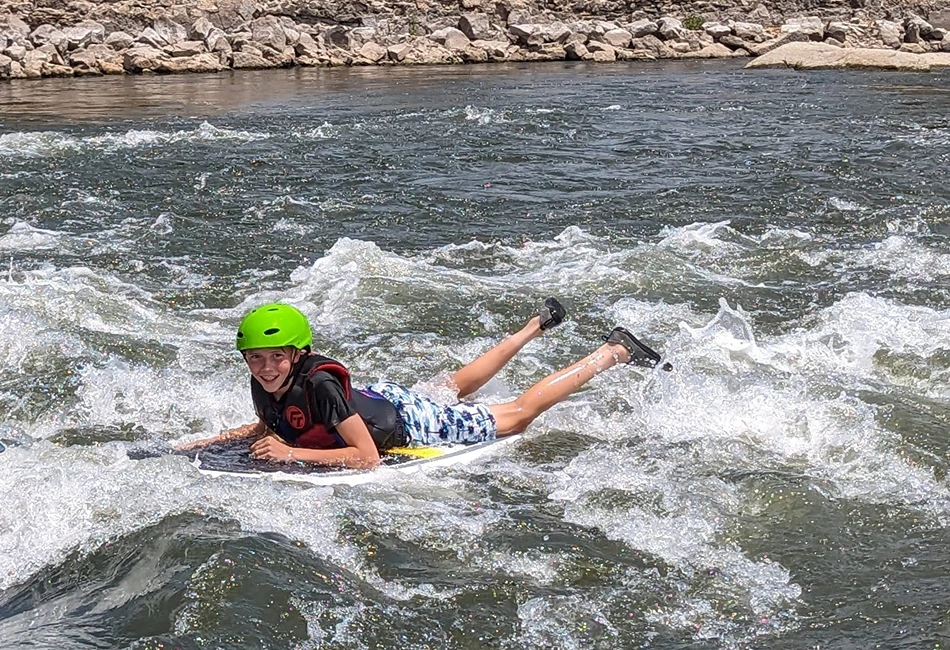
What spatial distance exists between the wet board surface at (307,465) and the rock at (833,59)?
2260cm

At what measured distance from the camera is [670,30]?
112 ft

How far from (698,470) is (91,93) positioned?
67.6ft

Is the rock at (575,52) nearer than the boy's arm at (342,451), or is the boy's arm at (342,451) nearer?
the boy's arm at (342,451)

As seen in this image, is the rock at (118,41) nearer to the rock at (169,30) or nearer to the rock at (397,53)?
the rock at (169,30)

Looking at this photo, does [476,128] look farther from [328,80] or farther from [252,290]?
[328,80]

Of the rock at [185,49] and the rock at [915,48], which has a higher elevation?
the rock at [915,48]

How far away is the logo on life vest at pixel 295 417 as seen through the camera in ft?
19.8

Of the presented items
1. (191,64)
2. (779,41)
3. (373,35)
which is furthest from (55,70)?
(779,41)

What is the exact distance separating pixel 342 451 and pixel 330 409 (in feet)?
0.75

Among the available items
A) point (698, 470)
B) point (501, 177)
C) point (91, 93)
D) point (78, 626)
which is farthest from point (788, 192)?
point (91, 93)

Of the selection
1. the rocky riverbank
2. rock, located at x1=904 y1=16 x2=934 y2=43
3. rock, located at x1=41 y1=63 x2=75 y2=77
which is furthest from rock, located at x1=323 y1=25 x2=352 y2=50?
rock, located at x1=904 y1=16 x2=934 y2=43

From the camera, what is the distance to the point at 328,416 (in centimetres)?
595

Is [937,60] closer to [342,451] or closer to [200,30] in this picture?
[200,30]

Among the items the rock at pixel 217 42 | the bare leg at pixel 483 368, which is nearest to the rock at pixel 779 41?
the rock at pixel 217 42
